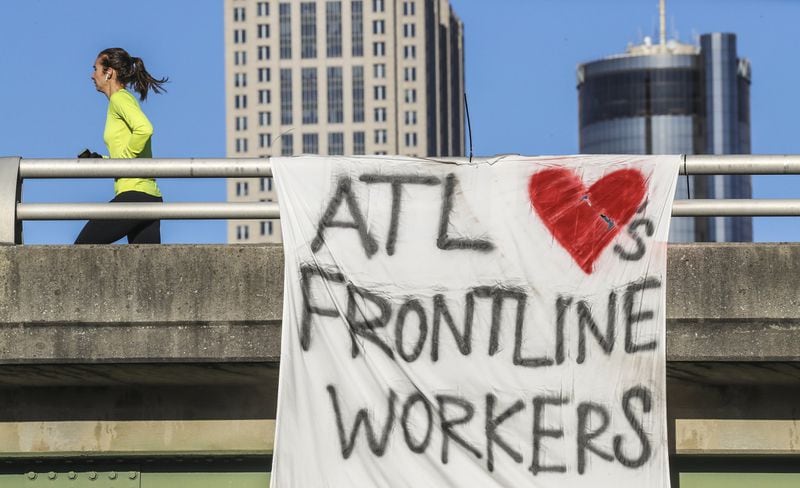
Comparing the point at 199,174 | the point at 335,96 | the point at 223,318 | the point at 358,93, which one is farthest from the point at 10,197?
the point at 335,96

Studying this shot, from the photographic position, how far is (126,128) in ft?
27.4

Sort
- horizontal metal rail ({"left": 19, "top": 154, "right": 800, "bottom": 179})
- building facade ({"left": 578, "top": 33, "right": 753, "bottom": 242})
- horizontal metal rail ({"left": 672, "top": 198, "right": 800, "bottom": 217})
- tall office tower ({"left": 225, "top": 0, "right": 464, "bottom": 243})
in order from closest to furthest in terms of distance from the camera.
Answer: horizontal metal rail ({"left": 672, "top": 198, "right": 800, "bottom": 217}) < horizontal metal rail ({"left": 19, "top": 154, "right": 800, "bottom": 179}) < tall office tower ({"left": 225, "top": 0, "right": 464, "bottom": 243}) < building facade ({"left": 578, "top": 33, "right": 753, "bottom": 242})

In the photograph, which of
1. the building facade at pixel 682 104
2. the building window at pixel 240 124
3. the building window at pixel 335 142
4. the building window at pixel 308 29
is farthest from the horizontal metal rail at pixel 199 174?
the building facade at pixel 682 104

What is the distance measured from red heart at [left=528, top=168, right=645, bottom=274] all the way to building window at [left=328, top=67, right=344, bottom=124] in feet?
581

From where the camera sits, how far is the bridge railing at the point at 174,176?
7352 millimetres

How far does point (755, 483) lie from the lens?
7480 millimetres

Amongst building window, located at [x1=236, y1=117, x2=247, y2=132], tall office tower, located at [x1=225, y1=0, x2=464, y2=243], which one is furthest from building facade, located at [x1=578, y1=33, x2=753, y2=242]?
building window, located at [x1=236, y1=117, x2=247, y2=132]

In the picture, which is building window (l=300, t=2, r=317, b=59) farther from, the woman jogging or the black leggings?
the black leggings

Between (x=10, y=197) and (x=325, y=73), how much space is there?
587ft

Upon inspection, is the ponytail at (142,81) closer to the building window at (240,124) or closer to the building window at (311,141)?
the building window at (311,141)

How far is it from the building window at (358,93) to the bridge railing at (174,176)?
17630cm

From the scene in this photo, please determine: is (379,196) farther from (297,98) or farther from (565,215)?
(297,98)

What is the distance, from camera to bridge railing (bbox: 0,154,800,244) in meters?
7.35

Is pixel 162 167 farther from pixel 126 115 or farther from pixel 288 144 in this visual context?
→ pixel 288 144
